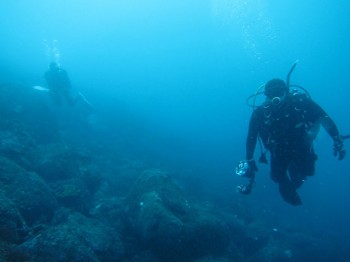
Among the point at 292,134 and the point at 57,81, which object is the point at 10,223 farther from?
the point at 57,81

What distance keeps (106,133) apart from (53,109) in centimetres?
435

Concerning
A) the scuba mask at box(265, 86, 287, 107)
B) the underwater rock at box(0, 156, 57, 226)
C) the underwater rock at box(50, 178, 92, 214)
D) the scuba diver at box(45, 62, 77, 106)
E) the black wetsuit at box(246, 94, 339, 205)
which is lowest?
the underwater rock at box(0, 156, 57, 226)

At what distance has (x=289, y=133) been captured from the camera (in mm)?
5527

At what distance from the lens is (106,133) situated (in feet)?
78.4

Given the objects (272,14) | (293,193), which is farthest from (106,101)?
(272,14)

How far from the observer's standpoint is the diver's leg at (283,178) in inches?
227

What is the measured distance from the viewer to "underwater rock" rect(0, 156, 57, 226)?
6508 millimetres

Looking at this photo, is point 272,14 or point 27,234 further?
point 272,14

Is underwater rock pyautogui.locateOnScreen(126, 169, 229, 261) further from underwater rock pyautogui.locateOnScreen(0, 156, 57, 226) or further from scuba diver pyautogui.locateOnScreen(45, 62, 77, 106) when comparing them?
scuba diver pyautogui.locateOnScreen(45, 62, 77, 106)

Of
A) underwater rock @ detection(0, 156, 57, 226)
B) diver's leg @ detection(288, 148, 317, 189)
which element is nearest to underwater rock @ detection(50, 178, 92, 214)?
underwater rock @ detection(0, 156, 57, 226)

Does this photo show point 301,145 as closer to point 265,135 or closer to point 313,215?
point 265,135

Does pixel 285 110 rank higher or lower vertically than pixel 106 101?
lower

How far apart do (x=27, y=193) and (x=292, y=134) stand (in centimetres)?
581

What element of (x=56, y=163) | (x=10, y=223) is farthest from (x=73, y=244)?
(x=56, y=163)
